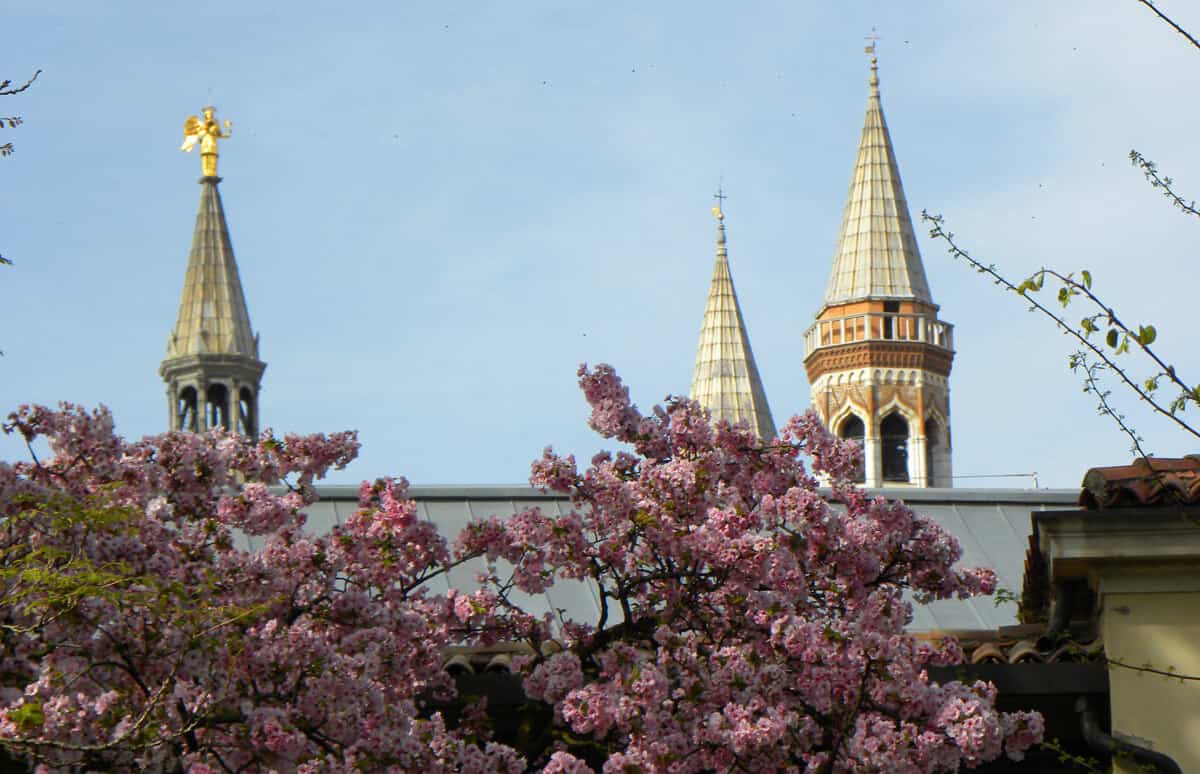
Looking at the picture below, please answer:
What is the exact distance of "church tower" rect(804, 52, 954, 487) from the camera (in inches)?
3602

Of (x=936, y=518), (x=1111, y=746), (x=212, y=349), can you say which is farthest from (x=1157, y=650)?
(x=212, y=349)

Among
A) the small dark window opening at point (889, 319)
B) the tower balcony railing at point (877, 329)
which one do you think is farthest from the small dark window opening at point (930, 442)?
the small dark window opening at point (889, 319)

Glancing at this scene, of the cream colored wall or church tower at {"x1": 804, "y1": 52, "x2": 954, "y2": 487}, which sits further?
church tower at {"x1": 804, "y1": 52, "x2": 954, "y2": 487}

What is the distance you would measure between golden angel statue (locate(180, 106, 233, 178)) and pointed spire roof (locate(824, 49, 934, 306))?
2534 cm

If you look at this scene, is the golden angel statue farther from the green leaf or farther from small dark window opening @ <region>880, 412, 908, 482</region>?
the green leaf

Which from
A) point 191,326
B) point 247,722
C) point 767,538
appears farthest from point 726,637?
point 191,326

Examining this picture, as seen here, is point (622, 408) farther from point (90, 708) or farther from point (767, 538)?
point (90, 708)

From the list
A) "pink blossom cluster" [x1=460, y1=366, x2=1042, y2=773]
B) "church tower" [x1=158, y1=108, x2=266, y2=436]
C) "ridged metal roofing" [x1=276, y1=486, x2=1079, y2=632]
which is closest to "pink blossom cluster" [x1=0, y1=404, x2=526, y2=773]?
"pink blossom cluster" [x1=460, y1=366, x2=1042, y2=773]

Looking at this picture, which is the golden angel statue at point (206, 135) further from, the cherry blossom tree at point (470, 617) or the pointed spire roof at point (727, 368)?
the cherry blossom tree at point (470, 617)

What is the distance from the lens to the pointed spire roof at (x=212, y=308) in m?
69.4

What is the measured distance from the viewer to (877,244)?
9181 centimetres

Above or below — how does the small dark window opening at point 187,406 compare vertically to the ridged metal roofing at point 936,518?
above

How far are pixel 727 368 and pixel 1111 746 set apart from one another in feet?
261

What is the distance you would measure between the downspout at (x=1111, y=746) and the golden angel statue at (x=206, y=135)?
199ft
